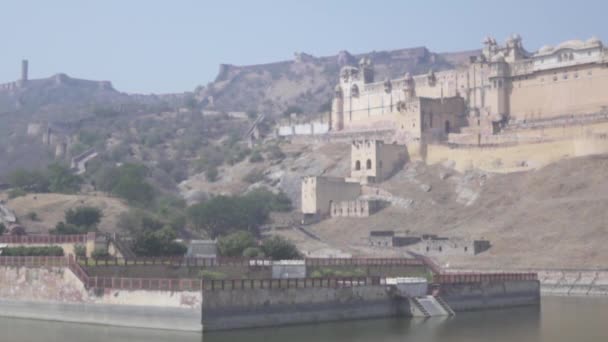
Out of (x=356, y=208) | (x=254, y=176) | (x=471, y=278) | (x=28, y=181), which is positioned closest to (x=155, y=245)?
(x=471, y=278)

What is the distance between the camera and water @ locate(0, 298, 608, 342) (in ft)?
104

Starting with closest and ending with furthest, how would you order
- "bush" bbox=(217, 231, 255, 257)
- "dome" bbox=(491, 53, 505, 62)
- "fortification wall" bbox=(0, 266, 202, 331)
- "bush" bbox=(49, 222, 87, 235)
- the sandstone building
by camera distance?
1. "fortification wall" bbox=(0, 266, 202, 331)
2. "bush" bbox=(217, 231, 255, 257)
3. "bush" bbox=(49, 222, 87, 235)
4. the sandstone building
5. "dome" bbox=(491, 53, 505, 62)

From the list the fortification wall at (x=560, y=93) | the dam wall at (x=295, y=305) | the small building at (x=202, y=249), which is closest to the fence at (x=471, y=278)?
the dam wall at (x=295, y=305)

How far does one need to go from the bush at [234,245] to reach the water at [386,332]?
15020 millimetres

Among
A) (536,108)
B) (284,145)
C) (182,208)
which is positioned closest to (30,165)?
(284,145)

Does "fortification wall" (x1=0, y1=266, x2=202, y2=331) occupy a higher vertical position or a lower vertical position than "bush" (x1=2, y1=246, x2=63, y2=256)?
lower

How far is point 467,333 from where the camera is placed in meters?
34.1

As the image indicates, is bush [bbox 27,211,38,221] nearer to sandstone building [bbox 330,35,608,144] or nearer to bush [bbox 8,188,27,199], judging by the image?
bush [bbox 8,188,27,199]

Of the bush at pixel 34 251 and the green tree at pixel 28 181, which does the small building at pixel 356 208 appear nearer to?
the green tree at pixel 28 181

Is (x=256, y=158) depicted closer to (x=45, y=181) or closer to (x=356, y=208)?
(x=45, y=181)

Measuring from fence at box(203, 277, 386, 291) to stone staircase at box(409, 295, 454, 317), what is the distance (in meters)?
1.55

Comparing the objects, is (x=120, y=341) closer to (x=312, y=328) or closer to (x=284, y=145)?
(x=312, y=328)

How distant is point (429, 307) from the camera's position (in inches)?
1521

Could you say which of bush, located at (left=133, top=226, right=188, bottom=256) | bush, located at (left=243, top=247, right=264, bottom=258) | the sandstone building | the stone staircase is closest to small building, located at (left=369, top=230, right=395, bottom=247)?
bush, located at (left=243, top=247, right=264, bottom=258)
